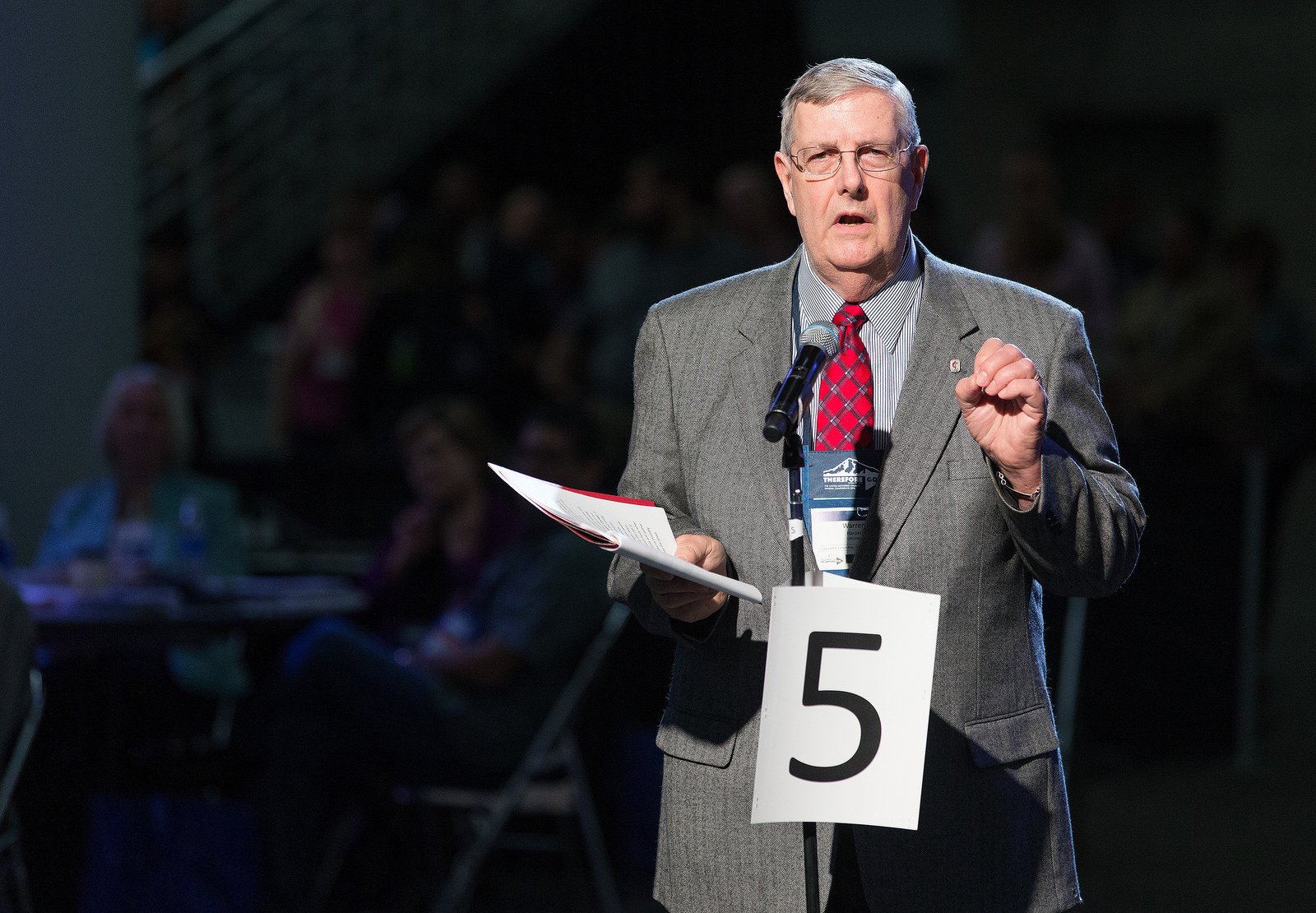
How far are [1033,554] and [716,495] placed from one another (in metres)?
0.42

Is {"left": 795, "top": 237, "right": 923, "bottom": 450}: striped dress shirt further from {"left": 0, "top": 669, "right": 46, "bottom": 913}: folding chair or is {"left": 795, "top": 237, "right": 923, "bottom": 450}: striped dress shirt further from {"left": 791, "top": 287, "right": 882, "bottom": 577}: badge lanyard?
{"left": 0, "top": 669, "right": 46, "bottom": 913}: folding chair

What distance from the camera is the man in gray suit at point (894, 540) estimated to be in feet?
6.93

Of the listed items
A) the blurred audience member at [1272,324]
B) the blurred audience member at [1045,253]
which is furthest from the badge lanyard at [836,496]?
the blurred audience member at [1272,324]

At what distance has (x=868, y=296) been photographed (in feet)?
7.39

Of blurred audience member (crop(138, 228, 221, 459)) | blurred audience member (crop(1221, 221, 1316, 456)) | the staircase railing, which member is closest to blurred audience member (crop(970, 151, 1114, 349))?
blurred audience member (crop(1221, 221, 1316, 456))

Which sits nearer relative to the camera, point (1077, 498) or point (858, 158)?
point (1077, 498)

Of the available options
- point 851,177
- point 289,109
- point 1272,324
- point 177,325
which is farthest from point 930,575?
point 289,109

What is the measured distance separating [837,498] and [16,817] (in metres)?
2.07

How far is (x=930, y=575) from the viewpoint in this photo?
2.12 meters

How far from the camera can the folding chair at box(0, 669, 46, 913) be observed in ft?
10.9

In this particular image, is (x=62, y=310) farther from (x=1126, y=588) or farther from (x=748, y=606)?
(x=748, y=606)

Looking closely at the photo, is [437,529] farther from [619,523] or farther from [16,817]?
[619,523]

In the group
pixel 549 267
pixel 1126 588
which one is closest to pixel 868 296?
pixel 1126 588

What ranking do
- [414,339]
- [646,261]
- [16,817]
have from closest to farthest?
[16,817]
[646,261]
[414,339]
